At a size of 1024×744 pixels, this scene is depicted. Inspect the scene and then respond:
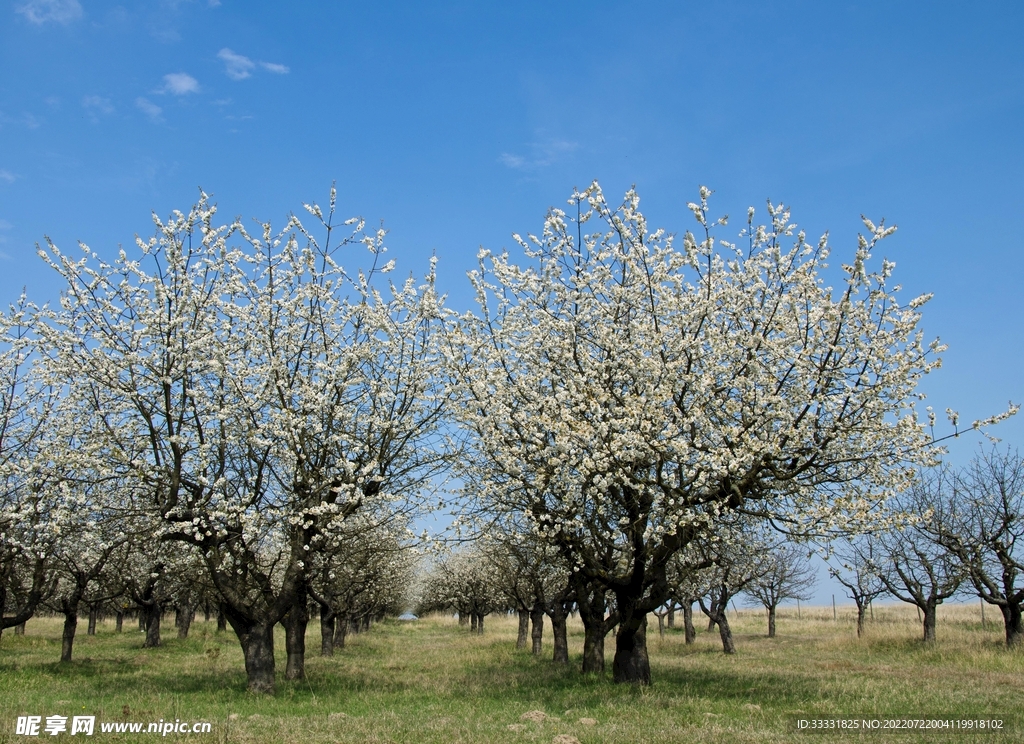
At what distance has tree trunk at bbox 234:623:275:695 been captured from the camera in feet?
54.9

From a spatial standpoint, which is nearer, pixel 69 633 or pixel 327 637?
pixel 69 633

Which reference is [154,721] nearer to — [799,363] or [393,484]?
[393,484]

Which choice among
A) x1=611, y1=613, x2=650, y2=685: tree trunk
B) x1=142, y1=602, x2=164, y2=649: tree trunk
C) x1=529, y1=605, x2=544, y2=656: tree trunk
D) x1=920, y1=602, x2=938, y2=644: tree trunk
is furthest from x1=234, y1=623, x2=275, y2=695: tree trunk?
x1=920, y1=602, x2=938, y2=644: tree trunk

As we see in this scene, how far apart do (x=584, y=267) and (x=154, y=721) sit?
496 inches

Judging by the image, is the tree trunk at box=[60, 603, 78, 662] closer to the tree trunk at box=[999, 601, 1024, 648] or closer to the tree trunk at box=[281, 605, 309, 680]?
the tree trunk at box=[281, 605, 309, 680]

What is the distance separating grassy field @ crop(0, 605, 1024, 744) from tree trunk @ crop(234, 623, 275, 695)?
627 mm

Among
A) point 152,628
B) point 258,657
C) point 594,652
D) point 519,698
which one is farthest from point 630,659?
point 152,628

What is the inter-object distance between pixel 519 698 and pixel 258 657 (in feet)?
20.5

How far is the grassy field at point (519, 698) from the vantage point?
427 inches

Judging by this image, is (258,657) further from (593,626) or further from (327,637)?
(327,637)

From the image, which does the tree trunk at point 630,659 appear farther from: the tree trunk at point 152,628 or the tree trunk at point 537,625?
the tree trunk at point 152,628

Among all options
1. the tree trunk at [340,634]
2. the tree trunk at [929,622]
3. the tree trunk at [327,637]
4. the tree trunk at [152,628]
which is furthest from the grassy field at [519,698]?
the tree trunk at [340,634]

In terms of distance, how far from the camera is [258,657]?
55.1 feet

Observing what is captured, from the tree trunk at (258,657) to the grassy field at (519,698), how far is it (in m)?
0.63
